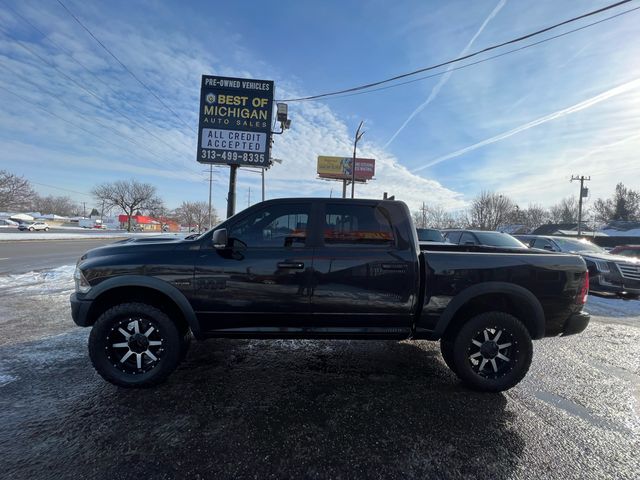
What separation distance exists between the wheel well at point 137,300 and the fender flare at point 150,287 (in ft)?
0.27

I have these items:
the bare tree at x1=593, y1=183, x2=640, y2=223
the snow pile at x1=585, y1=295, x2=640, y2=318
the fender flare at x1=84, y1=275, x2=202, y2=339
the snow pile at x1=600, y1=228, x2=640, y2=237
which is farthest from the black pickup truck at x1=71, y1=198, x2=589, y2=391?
the bare tree at x1=593, y1=183, x2=640, y2=223

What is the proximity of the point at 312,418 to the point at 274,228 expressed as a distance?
1863mm

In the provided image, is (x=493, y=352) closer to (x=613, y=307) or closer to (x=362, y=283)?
(x=362, y=283)

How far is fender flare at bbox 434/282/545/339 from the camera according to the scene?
3.39 m

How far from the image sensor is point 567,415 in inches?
120

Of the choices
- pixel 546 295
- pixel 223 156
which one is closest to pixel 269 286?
pixel 546 295

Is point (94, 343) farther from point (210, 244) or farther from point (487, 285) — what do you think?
point (487, 285)

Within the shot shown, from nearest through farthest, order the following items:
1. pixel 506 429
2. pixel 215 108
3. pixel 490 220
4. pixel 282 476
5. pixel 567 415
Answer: pixel 282 476
pixel 506 429
pixel 567 415
pixel 215 108
pixel 490 220

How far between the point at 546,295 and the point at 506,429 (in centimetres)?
149

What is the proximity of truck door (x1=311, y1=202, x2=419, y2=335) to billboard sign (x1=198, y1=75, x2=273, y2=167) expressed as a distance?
28.0 feet

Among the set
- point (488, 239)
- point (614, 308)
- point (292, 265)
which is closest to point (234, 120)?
point (488, 239)

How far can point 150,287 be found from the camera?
3.29 meters

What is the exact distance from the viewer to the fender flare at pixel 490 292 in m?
3.39

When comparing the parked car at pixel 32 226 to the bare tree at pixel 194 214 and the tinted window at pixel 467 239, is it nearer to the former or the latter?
the bare tree at pixel 194 214
